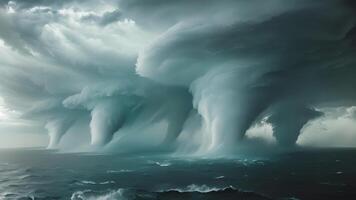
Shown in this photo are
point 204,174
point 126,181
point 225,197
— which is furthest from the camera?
point 204,174

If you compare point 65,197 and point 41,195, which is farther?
point 41,195

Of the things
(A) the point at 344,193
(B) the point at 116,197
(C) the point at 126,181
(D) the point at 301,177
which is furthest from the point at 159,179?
(A) the point at 344,193

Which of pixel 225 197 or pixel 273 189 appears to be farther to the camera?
pixel 273 189

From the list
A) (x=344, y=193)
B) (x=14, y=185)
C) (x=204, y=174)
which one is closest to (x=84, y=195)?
(x=14, y=185)

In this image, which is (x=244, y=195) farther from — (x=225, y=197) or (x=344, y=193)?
(x=344, y=193)

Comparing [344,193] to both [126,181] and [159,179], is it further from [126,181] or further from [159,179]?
[126,181]

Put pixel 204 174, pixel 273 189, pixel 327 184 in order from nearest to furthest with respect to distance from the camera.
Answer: pixel 273 189 → pixel 327 184 → pixel 204 174
